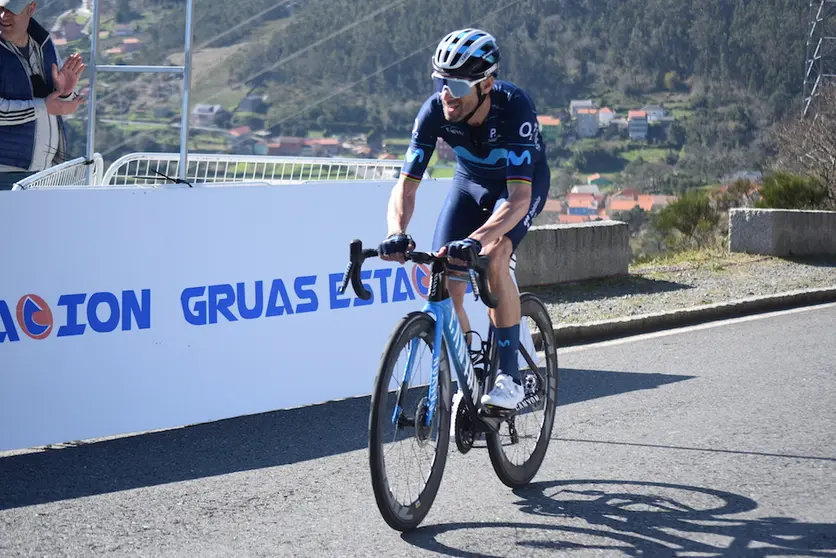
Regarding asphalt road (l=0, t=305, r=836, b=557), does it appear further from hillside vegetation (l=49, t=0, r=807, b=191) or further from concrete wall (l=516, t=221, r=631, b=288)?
hillside vegetation (l=49, t=0, r=807, b=191)

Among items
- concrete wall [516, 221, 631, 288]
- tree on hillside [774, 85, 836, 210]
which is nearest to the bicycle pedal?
concrete wall [516, 221, 631, 288]

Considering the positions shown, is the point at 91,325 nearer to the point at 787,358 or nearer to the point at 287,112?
the point at 787,358

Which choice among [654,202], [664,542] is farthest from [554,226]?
[654,202]

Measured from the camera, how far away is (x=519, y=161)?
17.3 feet

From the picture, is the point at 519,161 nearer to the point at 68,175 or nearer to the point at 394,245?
the point at 394,245

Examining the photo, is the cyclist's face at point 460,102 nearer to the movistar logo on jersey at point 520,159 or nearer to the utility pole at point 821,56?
the movistar logo on jersey at point 520,159

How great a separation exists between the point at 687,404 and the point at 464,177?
8.91ft

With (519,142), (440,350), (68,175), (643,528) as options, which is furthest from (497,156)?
(68,175)

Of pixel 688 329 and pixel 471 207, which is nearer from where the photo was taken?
pixel 471 207

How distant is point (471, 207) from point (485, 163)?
236mm

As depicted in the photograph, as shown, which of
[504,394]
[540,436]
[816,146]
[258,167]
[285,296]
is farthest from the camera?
[816,146]

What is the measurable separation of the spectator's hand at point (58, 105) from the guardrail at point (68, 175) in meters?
0.34

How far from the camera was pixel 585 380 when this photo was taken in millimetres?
8297

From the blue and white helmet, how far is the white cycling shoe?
1.34 metres
